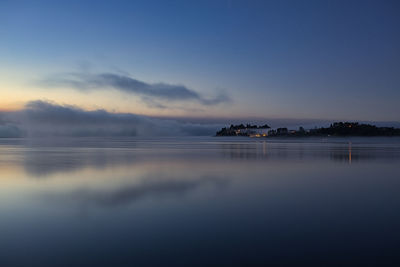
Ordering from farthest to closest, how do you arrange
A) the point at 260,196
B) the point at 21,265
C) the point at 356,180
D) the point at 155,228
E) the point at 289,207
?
the point at 356,180 < the point at 260,196 < the point at 289,207 < the point at 155,228 < the point at 21,265

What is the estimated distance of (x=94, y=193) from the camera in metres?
8.72

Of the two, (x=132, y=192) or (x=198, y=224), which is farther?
(x=132, y=192)

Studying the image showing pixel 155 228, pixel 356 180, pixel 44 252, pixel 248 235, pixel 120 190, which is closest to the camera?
pixel 44 252

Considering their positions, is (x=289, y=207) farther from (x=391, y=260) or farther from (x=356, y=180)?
(x=356, y=180)

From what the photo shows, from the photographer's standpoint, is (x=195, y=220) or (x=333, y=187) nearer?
(x=195, y=220)

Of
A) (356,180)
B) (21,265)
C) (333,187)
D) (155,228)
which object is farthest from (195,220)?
(356,180)

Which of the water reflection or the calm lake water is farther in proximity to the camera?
the water reflection

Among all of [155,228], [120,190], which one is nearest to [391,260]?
[155,228]

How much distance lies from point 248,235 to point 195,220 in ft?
4.20

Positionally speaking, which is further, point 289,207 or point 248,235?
point 289,207

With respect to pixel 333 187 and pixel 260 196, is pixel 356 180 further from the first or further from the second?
pixel 260 196

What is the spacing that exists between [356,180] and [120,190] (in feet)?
27.7

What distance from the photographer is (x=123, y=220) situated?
19.5ft

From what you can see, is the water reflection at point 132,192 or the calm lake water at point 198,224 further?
the water reflection at point 132,192
